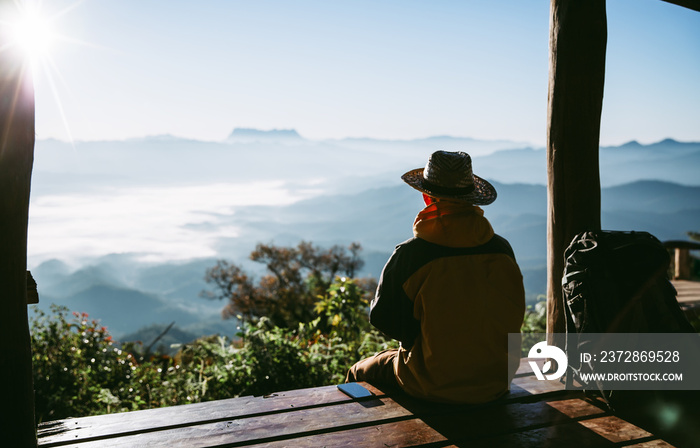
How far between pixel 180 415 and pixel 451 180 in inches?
78.5

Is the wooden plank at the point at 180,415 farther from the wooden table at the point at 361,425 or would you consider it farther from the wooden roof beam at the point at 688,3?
the wooden roof beam at the point at 688,3

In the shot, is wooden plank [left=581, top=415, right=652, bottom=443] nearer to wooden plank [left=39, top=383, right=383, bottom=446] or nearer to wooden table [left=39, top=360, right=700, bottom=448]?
wooden table [left=39, top=360, right=700, bottom=448]

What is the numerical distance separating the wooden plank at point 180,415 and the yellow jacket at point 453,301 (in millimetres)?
527

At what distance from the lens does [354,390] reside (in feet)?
10.2

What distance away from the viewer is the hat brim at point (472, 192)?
2.73 m

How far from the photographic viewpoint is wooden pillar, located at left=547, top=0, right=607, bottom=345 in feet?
10.2

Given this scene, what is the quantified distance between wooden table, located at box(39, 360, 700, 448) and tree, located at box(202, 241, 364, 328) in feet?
25.4

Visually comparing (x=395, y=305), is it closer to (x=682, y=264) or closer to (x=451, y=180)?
(x=451, y=180)

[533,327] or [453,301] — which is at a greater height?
[453,301]

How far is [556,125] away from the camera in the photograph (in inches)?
127

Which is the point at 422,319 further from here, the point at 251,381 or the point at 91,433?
the point at 251,381

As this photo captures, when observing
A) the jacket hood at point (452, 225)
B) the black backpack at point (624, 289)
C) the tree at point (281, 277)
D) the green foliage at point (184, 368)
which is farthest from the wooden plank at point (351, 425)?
the tree at point (281, 277)

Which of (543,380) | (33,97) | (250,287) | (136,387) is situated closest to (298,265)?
(250,287)

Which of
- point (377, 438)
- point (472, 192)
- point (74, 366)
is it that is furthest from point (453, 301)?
point (74, 366)
